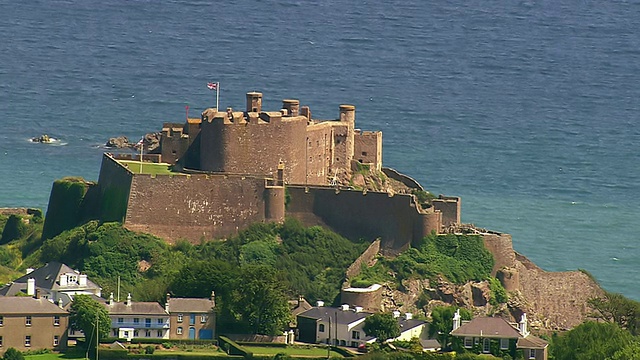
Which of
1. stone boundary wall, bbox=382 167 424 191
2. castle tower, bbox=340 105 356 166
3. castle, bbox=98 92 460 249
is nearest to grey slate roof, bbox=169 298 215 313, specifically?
castle, bbox=98 92 460 249

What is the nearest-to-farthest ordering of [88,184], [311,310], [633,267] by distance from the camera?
[311,310]
[88,184]
[633,267]

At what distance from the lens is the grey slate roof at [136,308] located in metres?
104

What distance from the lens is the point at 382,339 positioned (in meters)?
105

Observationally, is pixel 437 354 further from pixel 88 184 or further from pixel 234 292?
pixel 88 184

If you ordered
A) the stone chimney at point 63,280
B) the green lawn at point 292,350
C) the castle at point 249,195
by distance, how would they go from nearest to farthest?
the green lawn at point 292,350, the stone chimney at point 63,280, the castle at point 249,195

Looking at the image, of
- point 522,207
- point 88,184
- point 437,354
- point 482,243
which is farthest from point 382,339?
point 522,207

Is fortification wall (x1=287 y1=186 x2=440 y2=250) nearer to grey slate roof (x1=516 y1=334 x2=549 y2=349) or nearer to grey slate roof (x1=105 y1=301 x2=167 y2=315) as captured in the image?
grey slate roof (x1=516 y1=334 x2=549 y2=349)

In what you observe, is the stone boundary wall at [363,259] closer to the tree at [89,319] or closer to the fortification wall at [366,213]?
the fortification wall at [366,213]

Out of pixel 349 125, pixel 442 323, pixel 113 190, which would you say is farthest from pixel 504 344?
pixel 113 190

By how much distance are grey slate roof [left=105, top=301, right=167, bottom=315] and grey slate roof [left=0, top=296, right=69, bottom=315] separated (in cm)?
244

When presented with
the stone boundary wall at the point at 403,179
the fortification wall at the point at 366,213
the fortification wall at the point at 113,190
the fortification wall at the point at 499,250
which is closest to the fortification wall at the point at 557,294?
the fortification wall at the point at 499,250

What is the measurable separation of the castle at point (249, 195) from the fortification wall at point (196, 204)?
4cm

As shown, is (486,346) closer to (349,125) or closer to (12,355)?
(12,355)

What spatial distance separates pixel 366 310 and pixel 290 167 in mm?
10480
